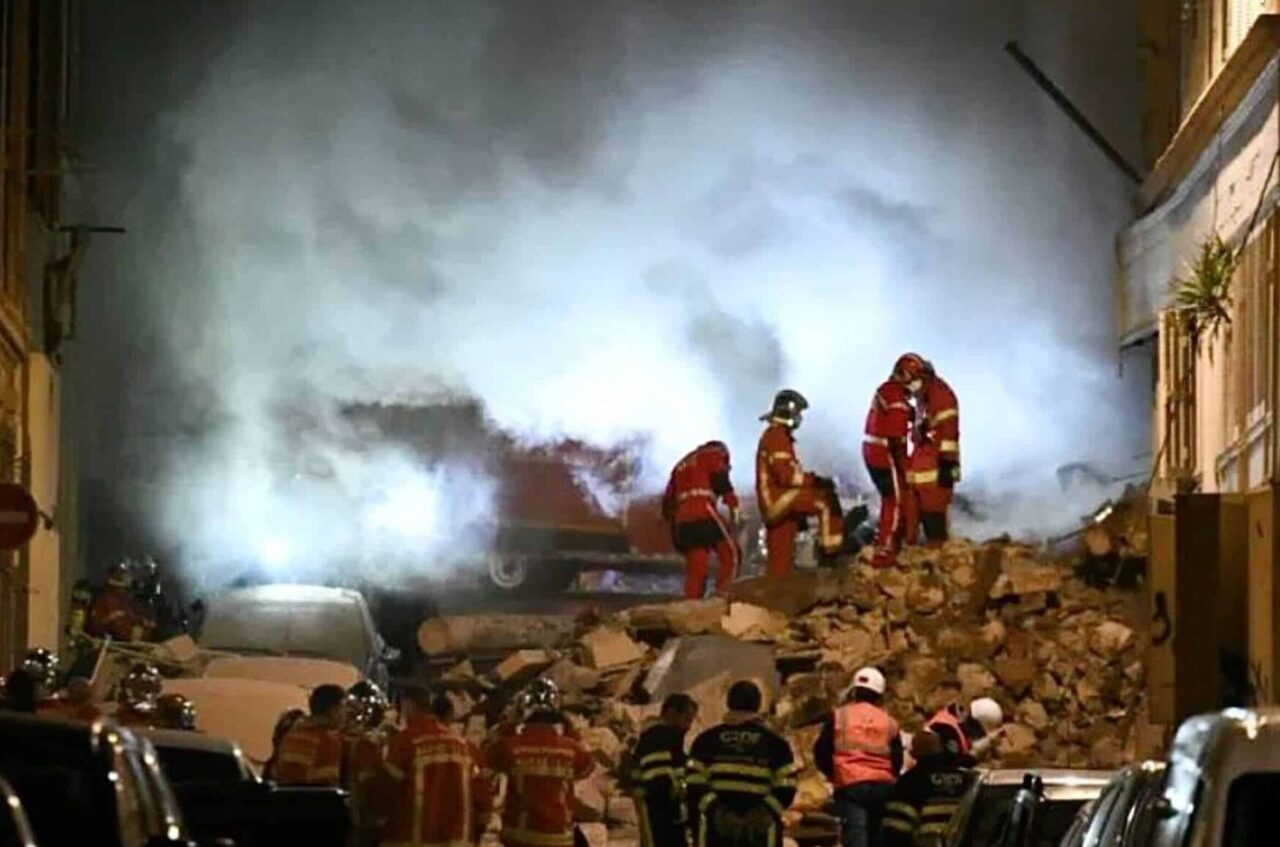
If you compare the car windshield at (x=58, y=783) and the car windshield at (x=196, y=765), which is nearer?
the car windshield at (x=58, y=783)

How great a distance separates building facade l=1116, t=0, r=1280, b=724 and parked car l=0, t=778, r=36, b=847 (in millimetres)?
14842

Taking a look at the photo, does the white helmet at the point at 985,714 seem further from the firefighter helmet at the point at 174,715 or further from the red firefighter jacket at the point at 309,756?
the firefighter helmet at the point at 174,715

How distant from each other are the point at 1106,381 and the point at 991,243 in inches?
92.8

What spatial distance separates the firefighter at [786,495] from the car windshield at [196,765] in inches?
531

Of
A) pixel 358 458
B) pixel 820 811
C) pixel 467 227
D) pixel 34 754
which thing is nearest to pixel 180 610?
pixel 358 458

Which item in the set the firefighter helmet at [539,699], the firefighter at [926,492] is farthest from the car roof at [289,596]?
the firefighter helmet at [539,699]

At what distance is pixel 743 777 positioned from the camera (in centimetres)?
1623

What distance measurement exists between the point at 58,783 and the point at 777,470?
59.9 ft

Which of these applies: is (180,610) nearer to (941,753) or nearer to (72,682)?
(72,682)

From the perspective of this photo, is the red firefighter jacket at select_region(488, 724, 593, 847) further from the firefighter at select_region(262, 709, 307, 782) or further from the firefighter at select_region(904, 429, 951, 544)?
the firefighter at select_region(904, 429, 951, 544)

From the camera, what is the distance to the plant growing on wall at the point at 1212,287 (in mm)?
24125

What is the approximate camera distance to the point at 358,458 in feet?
122

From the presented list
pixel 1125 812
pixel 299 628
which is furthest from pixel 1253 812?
pixel 299 628

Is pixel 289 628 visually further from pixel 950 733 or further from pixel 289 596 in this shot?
pixel 950 733
